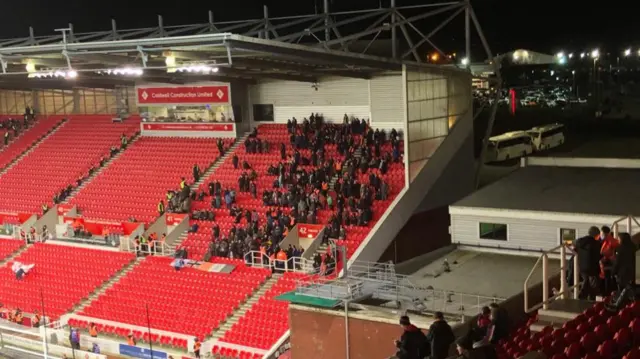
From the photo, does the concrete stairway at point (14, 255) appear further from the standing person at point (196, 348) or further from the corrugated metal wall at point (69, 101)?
the standing person at point (196, 348)

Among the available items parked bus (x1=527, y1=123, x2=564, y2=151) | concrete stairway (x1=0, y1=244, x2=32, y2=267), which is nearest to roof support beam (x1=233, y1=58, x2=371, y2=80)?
parked bus (x1=527, y1=123, x2=564, y2=151)

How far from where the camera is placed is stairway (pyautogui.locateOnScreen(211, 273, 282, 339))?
22.2 meters

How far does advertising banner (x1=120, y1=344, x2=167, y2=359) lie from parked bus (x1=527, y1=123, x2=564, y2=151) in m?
20.8

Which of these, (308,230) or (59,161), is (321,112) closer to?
(308,230)

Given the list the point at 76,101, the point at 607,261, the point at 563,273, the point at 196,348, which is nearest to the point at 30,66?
the point at 196,348

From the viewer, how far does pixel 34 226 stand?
3162 cm

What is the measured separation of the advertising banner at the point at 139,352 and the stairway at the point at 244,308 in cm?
161

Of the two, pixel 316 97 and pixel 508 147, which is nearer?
pixel 316 97

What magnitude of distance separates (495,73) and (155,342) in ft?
52.4

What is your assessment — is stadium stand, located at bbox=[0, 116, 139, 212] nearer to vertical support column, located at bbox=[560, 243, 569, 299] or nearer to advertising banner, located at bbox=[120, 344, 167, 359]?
advertising banner, located at bbox=[120, 344, 167, 359]

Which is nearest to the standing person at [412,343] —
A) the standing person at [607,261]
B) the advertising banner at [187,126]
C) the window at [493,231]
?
the standing person at [607,261]

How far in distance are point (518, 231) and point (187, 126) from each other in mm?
17820

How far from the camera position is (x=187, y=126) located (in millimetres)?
34594

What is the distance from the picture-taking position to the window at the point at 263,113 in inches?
1313
